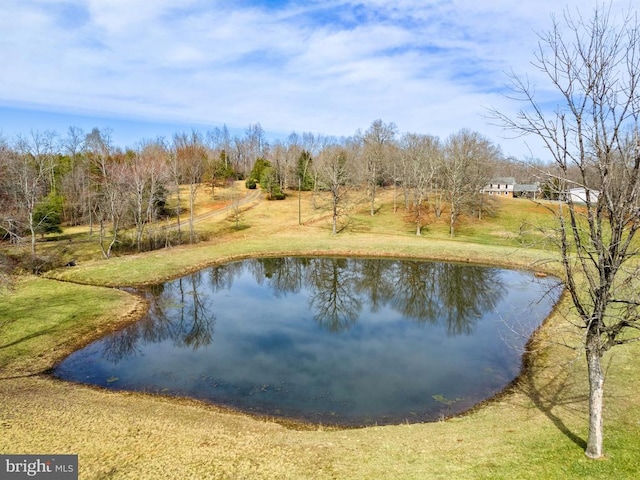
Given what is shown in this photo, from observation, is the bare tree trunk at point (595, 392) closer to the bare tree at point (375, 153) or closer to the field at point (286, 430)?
the field at point (286, 430)

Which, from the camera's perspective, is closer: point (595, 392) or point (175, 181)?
point (595, 392)

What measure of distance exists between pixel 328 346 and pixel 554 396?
1054 centimetres

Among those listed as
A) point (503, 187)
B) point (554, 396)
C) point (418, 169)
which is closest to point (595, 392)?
point (554, 396)

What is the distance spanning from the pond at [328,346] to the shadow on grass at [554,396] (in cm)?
108

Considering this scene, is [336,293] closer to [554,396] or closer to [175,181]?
[554,396]

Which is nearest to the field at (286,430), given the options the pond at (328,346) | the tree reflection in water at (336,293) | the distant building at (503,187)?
the pond at (328,346)

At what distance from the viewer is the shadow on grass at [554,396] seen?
39.3 feet

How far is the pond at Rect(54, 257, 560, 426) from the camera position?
52.9ft

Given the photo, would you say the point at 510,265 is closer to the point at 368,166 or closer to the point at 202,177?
the point at 368,166

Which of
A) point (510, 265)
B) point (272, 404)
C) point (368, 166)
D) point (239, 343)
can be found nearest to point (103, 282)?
point (239, 343)

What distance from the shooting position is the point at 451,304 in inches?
1152

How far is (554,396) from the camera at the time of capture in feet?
48.8

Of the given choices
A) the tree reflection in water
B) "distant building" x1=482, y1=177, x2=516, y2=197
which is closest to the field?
the tree reflection in water
